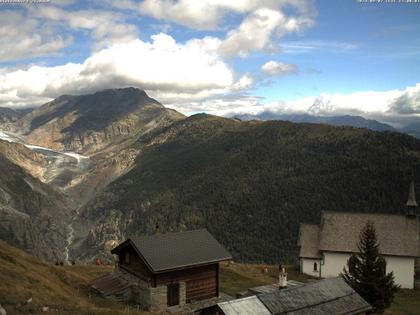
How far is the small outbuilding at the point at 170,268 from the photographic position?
37.9 meters

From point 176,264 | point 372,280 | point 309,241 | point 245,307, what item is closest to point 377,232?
point 309,241

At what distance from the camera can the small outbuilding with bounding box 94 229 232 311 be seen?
3794 centimetres

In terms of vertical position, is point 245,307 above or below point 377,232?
above

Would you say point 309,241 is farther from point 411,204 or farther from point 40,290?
point 40,290

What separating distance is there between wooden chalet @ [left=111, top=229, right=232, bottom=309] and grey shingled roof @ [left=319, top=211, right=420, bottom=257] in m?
27.2

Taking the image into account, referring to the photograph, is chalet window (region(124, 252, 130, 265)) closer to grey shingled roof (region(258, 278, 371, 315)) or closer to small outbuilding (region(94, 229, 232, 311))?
small outbuilding (region(94, 229, 232, 311))

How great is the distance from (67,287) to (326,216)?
40369 millimetres

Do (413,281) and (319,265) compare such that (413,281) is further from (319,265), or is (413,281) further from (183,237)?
(183,237)

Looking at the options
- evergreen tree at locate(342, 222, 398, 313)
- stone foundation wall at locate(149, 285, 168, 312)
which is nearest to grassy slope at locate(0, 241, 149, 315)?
stone foundation wall at locate(149, 285, 168, 312)

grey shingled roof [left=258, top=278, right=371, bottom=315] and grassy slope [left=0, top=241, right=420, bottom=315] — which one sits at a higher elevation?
grey shingled roof [left=258, top=278, right=371, bottom=315]

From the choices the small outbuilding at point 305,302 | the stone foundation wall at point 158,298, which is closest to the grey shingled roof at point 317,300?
the small outbuilding at point 305,302

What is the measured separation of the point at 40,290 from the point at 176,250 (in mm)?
11747

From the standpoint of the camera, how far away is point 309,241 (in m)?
65.5

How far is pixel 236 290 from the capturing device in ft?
171
